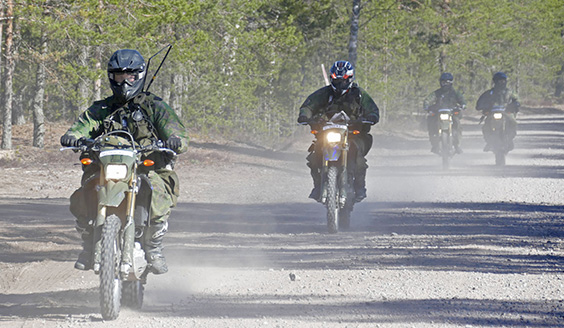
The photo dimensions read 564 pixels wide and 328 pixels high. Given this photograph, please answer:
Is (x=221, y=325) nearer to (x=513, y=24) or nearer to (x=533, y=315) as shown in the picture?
(x=533, y=315)

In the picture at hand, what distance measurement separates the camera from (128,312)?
6.36 m

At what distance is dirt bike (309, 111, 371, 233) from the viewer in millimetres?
10320

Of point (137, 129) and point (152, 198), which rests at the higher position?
point (137, 129)

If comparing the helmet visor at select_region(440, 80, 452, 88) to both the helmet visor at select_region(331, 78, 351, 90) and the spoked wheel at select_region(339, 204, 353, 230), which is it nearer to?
the helmet visor at select_region(331, 78, 351, 90)

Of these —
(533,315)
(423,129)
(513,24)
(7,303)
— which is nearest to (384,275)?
(533,315)

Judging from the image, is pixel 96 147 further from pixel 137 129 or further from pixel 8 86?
pixel 8 86

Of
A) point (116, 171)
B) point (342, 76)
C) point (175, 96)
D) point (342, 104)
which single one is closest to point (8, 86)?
point (175, 96)

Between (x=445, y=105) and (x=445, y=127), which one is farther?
(x=445, y=105)

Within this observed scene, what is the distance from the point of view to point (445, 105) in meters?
18.9

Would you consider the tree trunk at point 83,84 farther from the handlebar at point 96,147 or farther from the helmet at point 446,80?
the handlebar at point 96,147

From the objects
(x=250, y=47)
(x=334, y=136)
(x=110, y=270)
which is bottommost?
(x=110, y=270)

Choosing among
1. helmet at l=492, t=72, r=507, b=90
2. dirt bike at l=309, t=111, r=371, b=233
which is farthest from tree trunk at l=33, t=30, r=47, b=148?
dirt bike at l=309, t=111, r=371, b=233

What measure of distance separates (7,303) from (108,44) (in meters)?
14.0

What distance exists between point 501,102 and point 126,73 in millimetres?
14223
